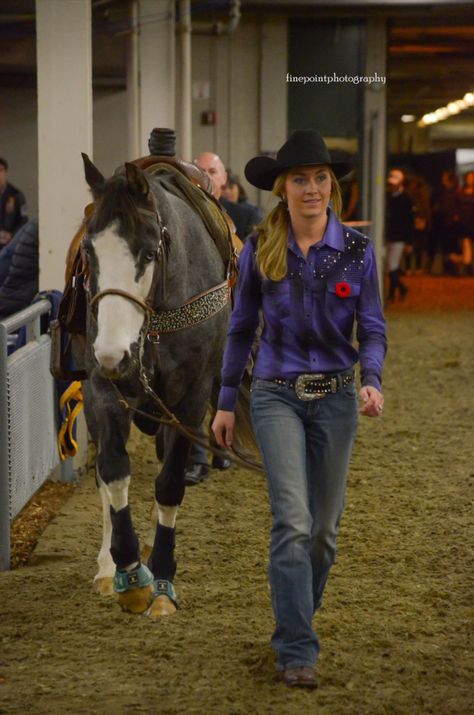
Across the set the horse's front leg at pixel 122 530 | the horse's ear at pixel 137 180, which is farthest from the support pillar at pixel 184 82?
the horse's ear at pixel 137 180

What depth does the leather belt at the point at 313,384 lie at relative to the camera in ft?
16.2

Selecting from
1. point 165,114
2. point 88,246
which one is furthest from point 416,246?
point 88,246

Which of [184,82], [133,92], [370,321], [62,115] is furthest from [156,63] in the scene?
[370,321]

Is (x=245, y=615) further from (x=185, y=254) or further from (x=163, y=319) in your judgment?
(x=185, y=254)

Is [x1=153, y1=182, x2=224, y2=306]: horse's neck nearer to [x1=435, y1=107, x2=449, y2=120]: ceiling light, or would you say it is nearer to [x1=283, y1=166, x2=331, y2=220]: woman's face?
[x1=283, y1=166, x2=331, y2=220]: woman's face

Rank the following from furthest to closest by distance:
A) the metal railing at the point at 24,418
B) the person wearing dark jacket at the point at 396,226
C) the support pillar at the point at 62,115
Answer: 1. the person wearing dark jacket at the point at 396,226
2. the support pillar at the point at 62,115
3. the metal railing at the point at 24,418

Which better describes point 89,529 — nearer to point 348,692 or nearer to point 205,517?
point 205,517

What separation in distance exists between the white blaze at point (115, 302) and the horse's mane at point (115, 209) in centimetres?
5

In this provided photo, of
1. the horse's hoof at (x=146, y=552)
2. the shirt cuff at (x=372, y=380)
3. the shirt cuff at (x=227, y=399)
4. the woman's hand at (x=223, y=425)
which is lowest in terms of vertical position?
the horse's hoof at (x=146, y=552)

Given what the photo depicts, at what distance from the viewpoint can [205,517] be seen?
26.8 ft

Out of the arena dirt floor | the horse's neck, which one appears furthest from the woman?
the horse's neck

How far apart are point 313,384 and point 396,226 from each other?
1984 centimetres

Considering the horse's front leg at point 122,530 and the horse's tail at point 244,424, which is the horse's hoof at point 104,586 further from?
the horse's tail at point 244,424

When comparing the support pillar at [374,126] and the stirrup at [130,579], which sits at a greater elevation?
the support pillar at [374,126]
